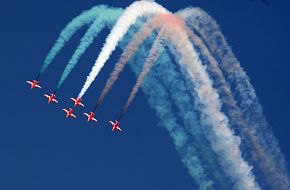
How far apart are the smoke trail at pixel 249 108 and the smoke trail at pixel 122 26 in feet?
5.68

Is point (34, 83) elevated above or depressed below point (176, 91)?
below

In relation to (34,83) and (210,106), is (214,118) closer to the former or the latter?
(210,106)

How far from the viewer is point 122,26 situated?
29500mm

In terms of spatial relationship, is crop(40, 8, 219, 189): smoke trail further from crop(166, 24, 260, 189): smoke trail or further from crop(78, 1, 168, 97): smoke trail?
crop(78, 1, 168, 97): smoke trail

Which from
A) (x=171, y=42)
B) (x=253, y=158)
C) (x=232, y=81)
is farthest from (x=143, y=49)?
(x=253, y=158)

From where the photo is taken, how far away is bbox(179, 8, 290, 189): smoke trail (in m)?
31.7

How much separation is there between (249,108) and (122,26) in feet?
18.2

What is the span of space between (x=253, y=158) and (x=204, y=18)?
15.6ft

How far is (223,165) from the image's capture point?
32.4 meters

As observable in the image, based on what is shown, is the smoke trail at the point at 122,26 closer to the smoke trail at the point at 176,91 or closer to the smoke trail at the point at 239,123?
the smoke trail at the point at 176,91

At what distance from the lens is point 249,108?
3253cm

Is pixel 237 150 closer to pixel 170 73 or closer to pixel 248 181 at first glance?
pixel 248 181

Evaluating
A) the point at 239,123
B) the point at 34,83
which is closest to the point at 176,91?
the point at 239,123

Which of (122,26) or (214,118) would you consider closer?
(122,26)
